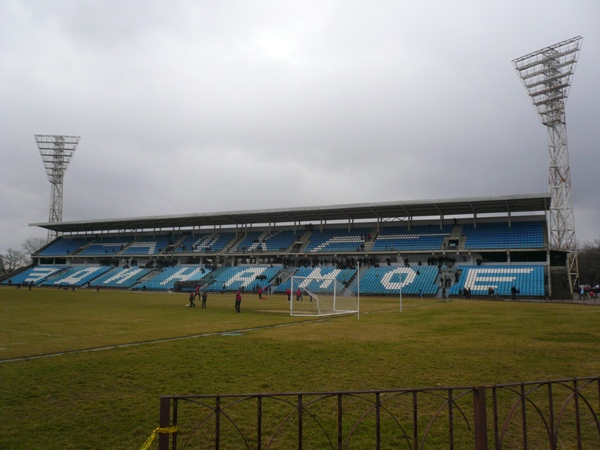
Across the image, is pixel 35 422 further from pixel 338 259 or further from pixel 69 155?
pixel 69 155

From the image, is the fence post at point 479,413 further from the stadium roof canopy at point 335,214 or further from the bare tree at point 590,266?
Result: the bare tree at point 590,266

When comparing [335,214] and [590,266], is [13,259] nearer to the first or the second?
[335,214]

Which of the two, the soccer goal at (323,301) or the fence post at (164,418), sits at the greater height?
the fence post at (164,418)

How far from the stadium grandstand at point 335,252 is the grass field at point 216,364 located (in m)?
33.3

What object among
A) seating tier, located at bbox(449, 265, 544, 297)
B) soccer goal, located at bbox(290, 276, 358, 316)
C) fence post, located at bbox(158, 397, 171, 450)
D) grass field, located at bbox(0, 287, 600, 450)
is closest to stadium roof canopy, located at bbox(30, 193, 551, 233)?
seating tier, located at bbox(449, 265, 544, 297)

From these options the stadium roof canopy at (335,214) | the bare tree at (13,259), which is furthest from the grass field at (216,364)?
the bare tree at (13,259)

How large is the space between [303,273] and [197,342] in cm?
4749

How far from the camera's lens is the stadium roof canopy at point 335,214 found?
5559cm

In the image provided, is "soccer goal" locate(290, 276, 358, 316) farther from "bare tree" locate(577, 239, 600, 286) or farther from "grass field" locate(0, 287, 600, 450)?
"bare tree" locate(577, 239, 600, 286)

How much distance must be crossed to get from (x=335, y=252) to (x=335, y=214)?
22.4 ft

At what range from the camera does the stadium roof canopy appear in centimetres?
5559

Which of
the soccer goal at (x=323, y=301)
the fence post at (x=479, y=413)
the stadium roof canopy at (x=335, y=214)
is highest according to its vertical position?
the stadium roof canopy at (x=335, y=214)

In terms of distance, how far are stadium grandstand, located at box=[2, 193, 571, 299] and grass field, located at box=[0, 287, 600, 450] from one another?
33345 millimetres

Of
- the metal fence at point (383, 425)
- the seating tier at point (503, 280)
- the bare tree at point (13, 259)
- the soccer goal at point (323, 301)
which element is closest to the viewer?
the metal fence at point (383, 425)
